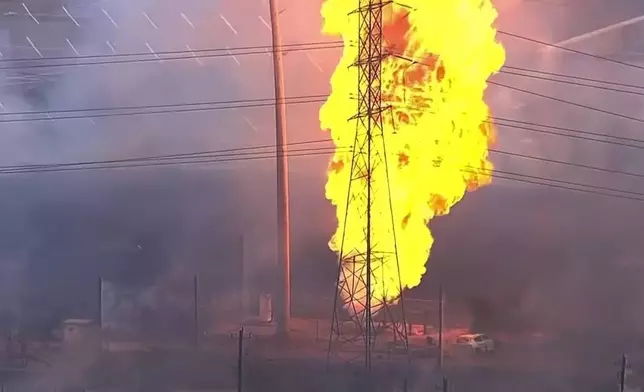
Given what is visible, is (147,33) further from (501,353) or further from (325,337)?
(501,353)

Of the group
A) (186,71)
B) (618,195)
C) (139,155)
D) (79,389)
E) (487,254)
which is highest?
(186,71)

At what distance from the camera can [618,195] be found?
33.6ft

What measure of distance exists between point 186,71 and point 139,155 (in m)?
1.26

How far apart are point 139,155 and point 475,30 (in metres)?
4.66

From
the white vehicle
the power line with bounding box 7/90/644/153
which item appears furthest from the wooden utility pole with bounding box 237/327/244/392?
the power line with bounding box 7/90/644/153

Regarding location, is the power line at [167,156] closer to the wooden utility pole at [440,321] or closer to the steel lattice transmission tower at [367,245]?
the steel lattice transmission tower at [367,245]

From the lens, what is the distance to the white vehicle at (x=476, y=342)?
1020 centimetres

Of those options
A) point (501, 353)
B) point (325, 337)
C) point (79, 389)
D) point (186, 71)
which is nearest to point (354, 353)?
point (325, 337)

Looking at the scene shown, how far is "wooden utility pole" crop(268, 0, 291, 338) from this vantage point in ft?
32.9

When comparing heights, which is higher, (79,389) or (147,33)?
(147,33)

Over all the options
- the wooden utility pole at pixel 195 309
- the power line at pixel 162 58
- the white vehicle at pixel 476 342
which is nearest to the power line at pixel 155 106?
the power line at pixel 162 58

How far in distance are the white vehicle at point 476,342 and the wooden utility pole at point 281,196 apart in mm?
2304

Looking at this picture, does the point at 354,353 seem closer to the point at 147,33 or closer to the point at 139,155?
the point at 139,155

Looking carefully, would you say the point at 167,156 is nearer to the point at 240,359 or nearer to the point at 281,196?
the point at 281,196
